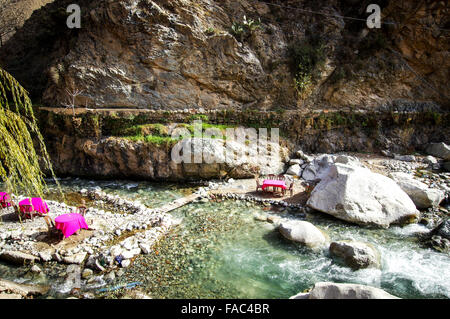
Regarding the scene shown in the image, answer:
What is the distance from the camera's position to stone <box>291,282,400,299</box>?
197 inches

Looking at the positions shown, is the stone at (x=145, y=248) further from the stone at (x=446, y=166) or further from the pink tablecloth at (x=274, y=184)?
the stone at (x=446, y=166)

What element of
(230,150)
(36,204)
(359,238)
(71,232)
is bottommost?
(359,238)

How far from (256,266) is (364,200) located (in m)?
5.70

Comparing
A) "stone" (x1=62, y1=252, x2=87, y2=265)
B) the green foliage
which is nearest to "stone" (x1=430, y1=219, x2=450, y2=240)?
"stone" (x1=62, y1=252, x2=87, y2=265)

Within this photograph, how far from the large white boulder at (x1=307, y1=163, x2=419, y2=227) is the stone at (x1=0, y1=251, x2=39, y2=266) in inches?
431

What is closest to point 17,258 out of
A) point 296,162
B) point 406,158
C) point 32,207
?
point 32,207

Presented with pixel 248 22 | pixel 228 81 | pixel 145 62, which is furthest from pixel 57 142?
pixel 248 22

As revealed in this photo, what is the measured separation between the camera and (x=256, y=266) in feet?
25.5

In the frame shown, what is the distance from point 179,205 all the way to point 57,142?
34.2 feet

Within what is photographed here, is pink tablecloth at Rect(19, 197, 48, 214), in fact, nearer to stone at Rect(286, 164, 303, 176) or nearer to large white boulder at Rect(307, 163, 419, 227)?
large white boulder at Rect(307, 163, 419, 227)

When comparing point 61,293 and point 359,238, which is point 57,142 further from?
point 359,238

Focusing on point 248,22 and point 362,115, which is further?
point 248,22

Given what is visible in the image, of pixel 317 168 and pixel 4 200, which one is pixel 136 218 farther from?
pixel 317 168

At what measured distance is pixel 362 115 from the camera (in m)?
19.0
